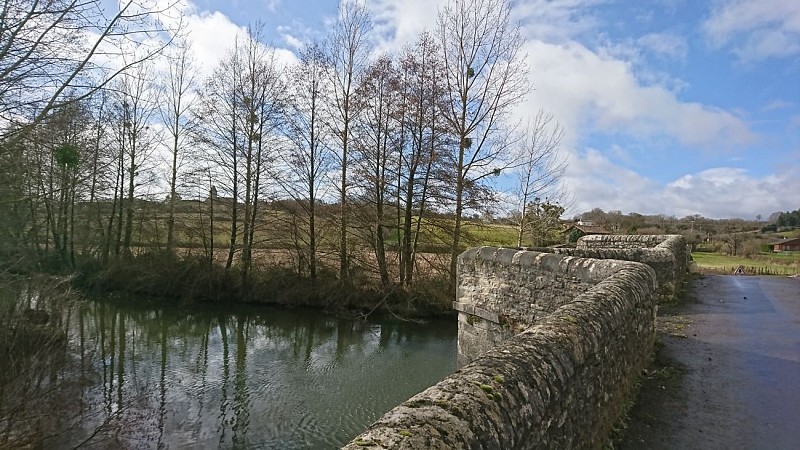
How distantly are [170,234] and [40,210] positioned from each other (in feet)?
59.2

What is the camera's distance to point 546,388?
8.68 feet

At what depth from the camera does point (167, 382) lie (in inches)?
496

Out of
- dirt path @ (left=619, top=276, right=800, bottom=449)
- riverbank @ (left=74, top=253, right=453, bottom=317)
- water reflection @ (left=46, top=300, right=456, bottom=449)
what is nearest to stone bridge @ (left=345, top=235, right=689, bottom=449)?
dirt path @ (left=619, top=276, right=800, bottom=449)

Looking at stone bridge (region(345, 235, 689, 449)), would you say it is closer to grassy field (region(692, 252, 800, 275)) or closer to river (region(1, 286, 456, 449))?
river (region(1, 286, 456, 449))

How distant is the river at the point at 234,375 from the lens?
9656 mm

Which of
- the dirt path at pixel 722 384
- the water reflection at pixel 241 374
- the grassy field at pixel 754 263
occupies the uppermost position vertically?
the grassy field at pixel 754 263

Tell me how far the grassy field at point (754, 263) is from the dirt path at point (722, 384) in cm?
938

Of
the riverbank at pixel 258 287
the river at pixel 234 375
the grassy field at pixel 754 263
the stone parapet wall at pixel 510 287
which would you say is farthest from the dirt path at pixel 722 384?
the riverbank at pixel 258 287

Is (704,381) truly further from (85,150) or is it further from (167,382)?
(167,382)

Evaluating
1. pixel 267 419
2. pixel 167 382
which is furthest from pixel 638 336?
pixel 167 382

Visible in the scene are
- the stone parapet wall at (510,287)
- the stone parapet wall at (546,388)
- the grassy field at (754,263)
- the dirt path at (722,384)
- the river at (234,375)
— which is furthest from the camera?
the grassy field at (754,263)

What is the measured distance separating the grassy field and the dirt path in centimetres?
938

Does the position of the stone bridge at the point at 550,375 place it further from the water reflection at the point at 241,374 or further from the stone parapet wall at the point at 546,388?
the water reflection at the point at 241,374

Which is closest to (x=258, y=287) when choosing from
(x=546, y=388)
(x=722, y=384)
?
(x=722, y=384)
